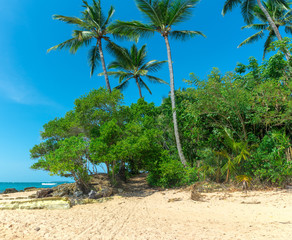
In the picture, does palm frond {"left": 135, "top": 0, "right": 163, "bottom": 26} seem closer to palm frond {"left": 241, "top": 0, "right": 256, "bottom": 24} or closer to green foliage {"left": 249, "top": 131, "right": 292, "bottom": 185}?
palm frond {"left": 241, "top": 0, "right": 256, "bottom": 24}

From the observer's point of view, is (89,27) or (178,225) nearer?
(178,225)

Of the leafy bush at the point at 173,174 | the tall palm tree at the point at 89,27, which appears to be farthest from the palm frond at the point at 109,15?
the leafy bush at the point at 173,174

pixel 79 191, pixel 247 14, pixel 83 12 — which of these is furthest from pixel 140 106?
pixel 247 14

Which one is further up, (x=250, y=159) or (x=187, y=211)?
(x=250, y=159)

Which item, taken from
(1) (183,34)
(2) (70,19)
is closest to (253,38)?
(1) (183,34)

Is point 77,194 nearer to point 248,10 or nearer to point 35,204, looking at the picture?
point 35,204

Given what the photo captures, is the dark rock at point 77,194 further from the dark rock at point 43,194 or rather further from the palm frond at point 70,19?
the palm frond at point 70,19

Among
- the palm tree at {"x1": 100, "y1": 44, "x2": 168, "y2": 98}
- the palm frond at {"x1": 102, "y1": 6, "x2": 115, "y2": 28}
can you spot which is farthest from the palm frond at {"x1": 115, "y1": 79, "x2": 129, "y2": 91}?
the palm frond at {"x1": 102, "y1": 6, "x2": 115, "y2": 28}

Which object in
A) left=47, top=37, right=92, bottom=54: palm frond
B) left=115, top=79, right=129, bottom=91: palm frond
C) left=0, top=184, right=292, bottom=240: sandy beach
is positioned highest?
left=47, top=37, right=92, bottom=54: palm frond

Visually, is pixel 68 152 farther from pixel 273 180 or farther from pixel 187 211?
pixel 273 180

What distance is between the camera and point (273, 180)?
7496 millimetres

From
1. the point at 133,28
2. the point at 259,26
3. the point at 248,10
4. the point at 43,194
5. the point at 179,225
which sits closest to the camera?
the point at 179,225

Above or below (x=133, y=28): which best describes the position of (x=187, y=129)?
below

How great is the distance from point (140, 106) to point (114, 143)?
13.5 feet
